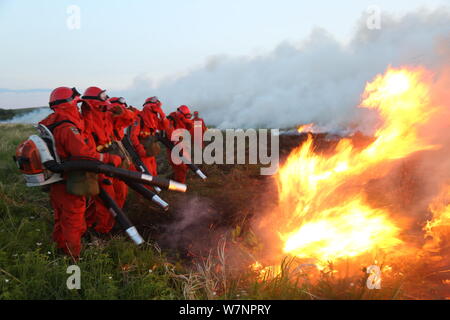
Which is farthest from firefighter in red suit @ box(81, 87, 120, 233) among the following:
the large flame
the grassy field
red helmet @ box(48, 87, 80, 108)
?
the large flame

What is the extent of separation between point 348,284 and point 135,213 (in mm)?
4517

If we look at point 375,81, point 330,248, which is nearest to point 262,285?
point 330,248

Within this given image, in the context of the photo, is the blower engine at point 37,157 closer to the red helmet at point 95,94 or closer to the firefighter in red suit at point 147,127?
the red helmet at point 95,94

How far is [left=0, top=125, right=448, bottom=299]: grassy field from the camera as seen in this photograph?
3486 mm

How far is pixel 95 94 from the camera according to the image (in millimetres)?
5988

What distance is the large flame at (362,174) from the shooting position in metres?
5.48

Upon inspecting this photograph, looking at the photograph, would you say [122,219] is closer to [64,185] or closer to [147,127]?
[64,185]

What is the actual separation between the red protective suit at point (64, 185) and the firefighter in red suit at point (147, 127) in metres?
3.08

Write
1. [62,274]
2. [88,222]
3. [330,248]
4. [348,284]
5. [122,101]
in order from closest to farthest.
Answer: [348,284] < [62,274] < [330,248] < [88,222] < [122,101]

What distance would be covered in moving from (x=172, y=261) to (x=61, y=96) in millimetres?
2819

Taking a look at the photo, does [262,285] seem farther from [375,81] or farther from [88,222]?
[375,81]

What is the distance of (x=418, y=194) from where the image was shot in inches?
254

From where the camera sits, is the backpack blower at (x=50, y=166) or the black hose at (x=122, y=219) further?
the black hose at (x=122, y=219)

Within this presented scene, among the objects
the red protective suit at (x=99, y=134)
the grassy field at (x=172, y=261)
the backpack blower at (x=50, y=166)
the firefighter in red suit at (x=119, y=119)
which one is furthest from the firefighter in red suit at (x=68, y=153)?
the firefighter in red suit at (x=119, y=119)
